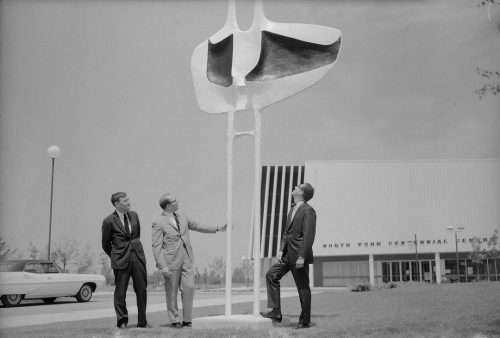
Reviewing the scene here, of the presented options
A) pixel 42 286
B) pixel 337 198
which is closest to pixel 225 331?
pixel 42 286

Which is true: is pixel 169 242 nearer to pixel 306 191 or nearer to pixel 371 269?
pixel 306 191

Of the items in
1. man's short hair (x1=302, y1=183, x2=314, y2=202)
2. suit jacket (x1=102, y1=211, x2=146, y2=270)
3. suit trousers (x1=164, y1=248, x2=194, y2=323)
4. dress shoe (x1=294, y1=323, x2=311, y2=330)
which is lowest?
dress shoe (x1=294, y1=323, x2=311, y2=330)

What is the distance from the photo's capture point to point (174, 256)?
25.1 feet

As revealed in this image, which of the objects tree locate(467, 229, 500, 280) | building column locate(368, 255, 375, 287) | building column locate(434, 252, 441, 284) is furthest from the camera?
building column locate(368, 255, 375, 287)

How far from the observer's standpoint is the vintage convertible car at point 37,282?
16375 mm

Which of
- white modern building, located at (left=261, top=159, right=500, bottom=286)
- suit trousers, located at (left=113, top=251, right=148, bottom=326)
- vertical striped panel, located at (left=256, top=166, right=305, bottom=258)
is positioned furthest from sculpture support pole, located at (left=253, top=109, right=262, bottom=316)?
vertical striped panel, located at (left=256, top=166, right=305, bottom=258)

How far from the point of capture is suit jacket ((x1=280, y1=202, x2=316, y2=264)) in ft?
24.0

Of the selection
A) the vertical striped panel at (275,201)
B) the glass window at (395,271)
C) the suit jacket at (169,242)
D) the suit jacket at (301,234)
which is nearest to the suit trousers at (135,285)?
the suit jacket at (169,242)

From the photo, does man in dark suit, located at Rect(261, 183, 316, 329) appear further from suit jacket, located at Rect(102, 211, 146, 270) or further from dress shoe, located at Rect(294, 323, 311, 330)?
suit jacket, located at Rect(102, 211, 146, 270)

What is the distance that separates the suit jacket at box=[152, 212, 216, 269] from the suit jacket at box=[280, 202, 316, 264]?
4.37 feet

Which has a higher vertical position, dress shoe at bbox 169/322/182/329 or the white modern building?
the white modern building

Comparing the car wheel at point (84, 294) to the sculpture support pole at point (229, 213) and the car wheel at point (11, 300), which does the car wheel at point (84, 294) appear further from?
the sculpture support pole at point (229, 213)

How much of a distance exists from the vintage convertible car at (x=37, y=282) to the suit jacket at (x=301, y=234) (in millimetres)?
10778

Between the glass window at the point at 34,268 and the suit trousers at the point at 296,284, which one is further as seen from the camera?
the glass window at the point at 34,268
